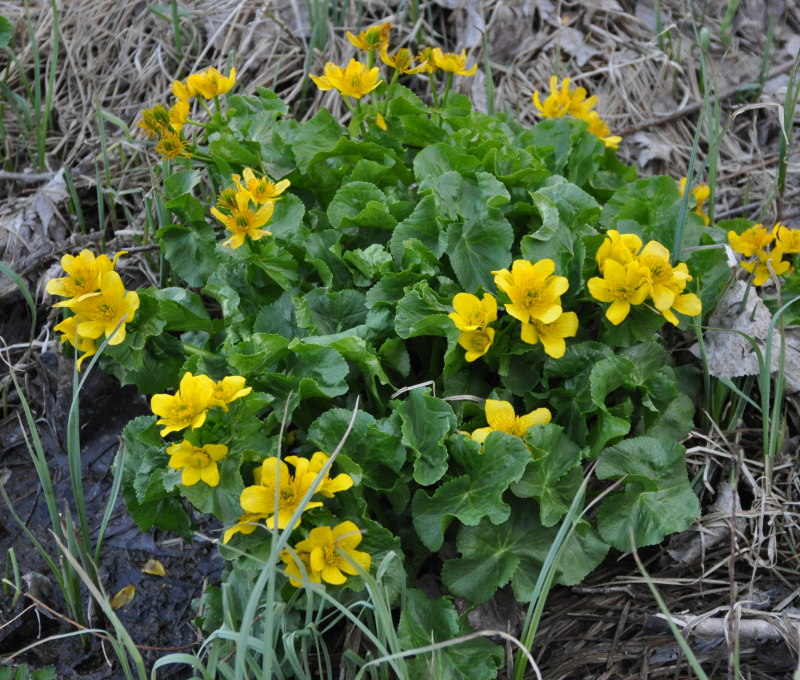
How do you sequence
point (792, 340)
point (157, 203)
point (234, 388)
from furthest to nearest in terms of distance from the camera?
point (157, 203), point (792, 340), point (234, 388)

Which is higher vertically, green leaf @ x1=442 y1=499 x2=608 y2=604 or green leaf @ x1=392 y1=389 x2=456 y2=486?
green leaf @ x1=392 y1=389 x2=456 y2=486

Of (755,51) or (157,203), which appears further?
(755,51)

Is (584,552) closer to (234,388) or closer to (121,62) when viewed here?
(234,388)

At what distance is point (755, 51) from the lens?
3684 mm

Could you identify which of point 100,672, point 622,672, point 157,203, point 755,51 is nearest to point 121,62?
point 157,203

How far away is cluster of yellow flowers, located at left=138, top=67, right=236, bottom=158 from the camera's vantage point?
216 centimetres

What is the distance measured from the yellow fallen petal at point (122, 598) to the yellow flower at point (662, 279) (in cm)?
149

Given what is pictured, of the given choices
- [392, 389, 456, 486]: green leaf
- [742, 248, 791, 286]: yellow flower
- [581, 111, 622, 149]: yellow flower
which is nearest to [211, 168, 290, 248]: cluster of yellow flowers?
[392, 389, 456, 486]: green leaf

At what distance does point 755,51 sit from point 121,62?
2.80 meters

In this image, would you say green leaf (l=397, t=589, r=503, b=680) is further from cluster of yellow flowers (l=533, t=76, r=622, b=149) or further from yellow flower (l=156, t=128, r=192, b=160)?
cluster of yellow flowers (l=533, t=76, r=622, b=149)

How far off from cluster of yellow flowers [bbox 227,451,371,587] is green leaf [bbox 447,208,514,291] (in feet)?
2.18

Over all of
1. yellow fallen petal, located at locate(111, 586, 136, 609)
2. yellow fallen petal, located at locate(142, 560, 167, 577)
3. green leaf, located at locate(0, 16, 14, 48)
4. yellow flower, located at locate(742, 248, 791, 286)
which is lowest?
yellow fallen petal, located at locate(111, 586, 136, 609)

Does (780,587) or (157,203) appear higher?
(157,203)

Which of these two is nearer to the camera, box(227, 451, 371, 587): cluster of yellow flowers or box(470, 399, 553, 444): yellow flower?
box(227, 451, 371, 587): cluster of yellow flowers
